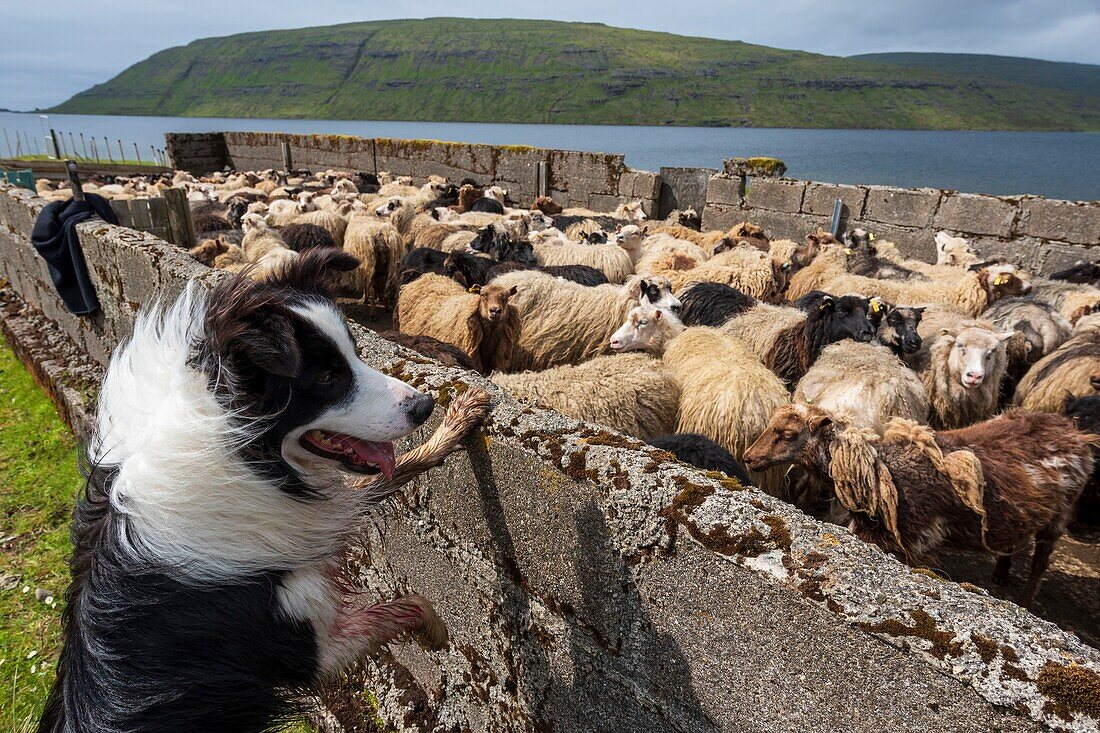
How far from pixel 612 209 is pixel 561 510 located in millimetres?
13364

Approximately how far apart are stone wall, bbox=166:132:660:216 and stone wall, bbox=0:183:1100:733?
1241cm

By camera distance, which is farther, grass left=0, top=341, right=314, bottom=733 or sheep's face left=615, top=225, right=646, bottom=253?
sheep's face left=615, top=225, right=646, bottom=253

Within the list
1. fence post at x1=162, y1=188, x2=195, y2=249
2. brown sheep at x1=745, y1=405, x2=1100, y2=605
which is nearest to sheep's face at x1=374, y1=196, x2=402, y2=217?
fence post at x1=162, y1=188, x2=195, y2=249

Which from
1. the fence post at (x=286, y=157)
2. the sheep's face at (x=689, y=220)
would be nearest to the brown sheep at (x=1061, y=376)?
the sheep's face at (x=689, y=220)

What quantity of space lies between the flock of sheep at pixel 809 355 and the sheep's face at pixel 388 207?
5.94 ft

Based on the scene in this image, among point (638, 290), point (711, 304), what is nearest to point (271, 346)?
point (638, 290)

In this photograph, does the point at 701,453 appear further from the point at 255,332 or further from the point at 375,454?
the point at 255,332

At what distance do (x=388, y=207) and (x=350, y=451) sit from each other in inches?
474

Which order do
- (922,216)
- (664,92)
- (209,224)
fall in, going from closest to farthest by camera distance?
(922,216) < (209,224) < (664,92)

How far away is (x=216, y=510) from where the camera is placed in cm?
168

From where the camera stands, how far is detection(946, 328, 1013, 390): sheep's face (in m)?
4.96

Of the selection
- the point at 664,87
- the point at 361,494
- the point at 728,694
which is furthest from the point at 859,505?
the point at 664,87

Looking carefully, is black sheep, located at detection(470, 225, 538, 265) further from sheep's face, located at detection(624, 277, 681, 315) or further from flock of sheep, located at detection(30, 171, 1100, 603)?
sheep's face, located at detection(624, 277, 681, 315)

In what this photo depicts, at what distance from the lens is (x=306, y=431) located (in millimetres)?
1818
